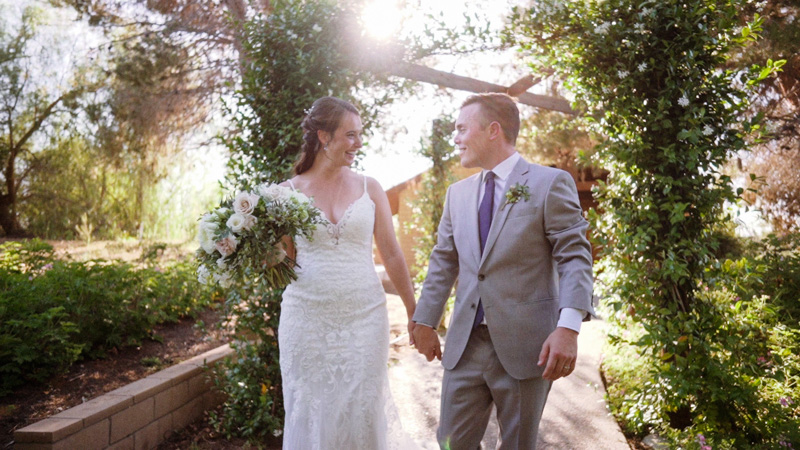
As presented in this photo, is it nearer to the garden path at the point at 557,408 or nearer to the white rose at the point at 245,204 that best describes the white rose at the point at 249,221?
the white rose at the point at 245,204

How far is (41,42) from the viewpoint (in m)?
13.1

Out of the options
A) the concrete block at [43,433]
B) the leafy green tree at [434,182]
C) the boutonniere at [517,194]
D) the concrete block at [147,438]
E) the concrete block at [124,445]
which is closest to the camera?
the boutonniere at [517,194]

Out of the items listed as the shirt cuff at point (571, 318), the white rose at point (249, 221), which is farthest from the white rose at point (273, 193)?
the shirt cuff at point (571, 318)

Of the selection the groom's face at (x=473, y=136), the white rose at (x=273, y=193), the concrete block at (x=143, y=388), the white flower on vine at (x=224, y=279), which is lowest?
the concrete block at (x=143, y=388)

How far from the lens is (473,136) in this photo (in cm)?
262

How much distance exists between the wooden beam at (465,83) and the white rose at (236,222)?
280 centimetres

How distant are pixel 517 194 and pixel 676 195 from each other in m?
2.08

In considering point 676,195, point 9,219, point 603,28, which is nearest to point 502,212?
point 676,195

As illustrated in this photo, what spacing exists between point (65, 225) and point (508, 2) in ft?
37.9

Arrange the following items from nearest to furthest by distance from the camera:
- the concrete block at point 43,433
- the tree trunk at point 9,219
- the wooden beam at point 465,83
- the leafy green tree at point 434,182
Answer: the concrete block at point 43,433
the wooden beam at point 465,83
the leafy green tree at point 434,182
the tree trunk at point 9,219

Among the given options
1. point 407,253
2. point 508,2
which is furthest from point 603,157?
point 407,253

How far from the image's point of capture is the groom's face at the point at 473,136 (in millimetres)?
2611

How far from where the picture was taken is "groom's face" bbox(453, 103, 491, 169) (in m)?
2.61

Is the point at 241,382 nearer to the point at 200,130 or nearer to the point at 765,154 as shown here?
the point at 200,130
